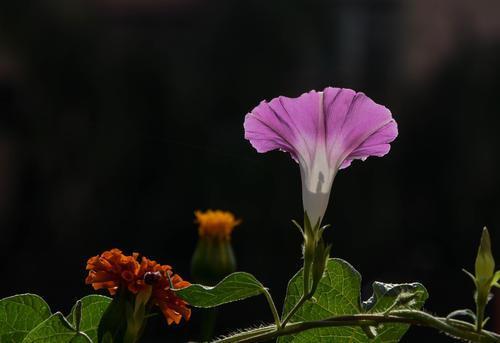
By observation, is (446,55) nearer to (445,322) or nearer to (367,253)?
(367,253)

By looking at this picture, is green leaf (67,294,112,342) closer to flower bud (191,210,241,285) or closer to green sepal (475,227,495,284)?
green sepal (475,227,495,284)

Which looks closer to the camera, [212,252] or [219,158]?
[212,252]

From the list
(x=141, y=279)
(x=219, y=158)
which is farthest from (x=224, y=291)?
(x=219, y=158)

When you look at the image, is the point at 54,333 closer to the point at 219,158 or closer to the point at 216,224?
the point at 216,224

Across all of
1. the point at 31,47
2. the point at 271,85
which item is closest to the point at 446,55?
the point at 271,85

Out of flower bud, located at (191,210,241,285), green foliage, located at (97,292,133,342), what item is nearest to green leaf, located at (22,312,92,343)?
green foliage, located at (97,292,133,342)

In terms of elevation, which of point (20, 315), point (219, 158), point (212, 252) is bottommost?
point (219, 158)

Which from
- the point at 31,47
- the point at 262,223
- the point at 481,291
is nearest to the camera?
the point at 481,291
